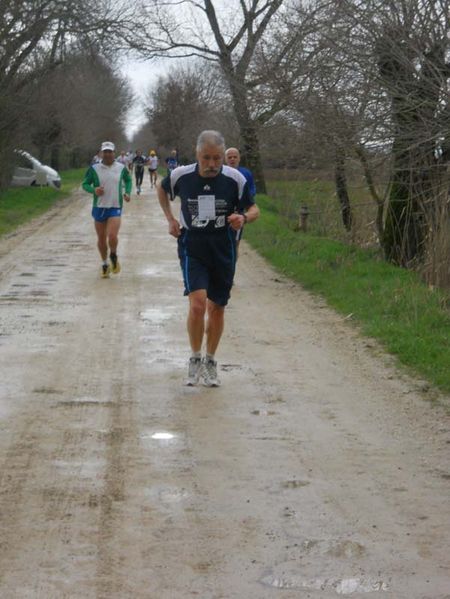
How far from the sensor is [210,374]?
28.6 feet

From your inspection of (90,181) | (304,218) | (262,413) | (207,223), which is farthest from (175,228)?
(304,218)

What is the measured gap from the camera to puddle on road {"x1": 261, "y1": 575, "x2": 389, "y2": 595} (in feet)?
15.4

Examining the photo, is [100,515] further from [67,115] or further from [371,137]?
[67,115]

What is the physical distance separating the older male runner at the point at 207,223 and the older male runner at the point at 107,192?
683 centimetres

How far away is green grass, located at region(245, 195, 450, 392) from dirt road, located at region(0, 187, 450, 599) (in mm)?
327

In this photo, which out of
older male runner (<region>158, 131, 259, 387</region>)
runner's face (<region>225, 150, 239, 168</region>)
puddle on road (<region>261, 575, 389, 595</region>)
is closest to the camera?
puddle on road (<region>261, 575, 389, 595</region>)

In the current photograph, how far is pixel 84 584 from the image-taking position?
15.4ft

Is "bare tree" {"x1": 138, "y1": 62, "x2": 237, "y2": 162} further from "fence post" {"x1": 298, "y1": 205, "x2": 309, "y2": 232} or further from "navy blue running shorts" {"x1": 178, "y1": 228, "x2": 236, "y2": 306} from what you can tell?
"navy blue running shorts" {"x1": 178, "y1": 228, "x2": 236, "y2": 306}

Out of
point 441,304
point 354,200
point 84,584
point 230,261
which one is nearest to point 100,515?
point 84,584

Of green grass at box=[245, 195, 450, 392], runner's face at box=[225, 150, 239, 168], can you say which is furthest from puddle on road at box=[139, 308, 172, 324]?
runner's face at box=[225, 150, 239, 168]

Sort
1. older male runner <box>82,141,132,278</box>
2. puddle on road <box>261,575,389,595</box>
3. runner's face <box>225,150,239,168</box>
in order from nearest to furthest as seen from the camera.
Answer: puddle on road <box>261,575,389,595</box> < runner's face <box>225,150,239,168</box> < older male runner <box>82,141,132,278</box>

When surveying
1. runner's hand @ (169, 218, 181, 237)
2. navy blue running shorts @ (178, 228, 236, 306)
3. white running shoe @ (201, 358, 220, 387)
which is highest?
Answer: runner's hand @ (169, 218, 181, 237)

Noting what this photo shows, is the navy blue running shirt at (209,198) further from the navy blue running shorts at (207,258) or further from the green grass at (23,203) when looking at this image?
the green grass at (23,203)

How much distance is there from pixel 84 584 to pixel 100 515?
2.81 ft
